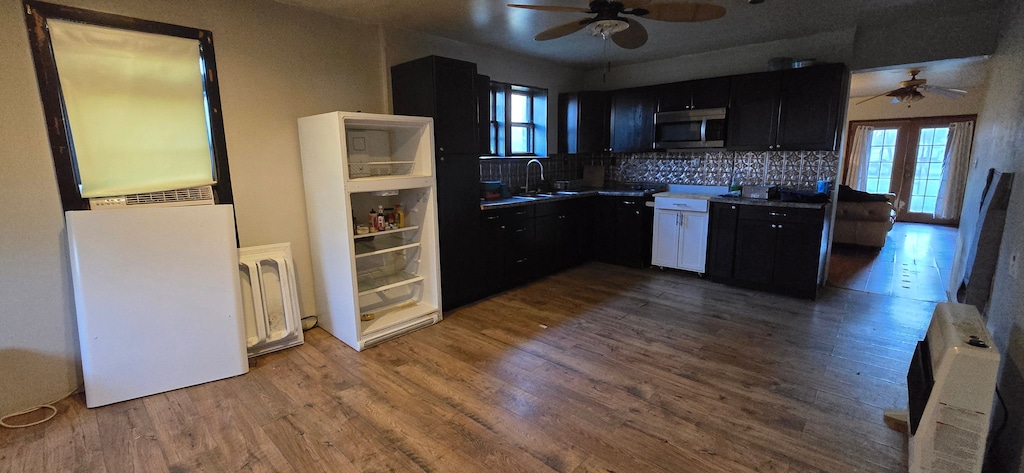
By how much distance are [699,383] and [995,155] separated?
2620 millimetres

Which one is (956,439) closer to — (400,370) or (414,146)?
(400,370)

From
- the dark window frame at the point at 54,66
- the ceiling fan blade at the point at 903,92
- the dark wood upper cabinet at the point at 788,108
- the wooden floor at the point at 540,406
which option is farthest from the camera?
the ceiling fan blade at the point at 903,92

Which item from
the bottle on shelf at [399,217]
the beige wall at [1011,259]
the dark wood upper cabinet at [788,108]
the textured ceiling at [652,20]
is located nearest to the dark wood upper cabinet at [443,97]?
the textured ceiling at [652,20]

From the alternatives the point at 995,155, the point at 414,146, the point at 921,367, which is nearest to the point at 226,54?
the point at 414,146

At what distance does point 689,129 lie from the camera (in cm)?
473

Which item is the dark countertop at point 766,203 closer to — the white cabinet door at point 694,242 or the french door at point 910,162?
the white cabinet door at point 694,242

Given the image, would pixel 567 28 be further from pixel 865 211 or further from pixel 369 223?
pixel 865 211

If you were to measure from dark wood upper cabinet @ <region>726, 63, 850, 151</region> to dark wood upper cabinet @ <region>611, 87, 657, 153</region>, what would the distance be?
0.85 meters

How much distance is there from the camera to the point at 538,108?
16.9 feet

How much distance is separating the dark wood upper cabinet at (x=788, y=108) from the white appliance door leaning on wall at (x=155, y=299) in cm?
450

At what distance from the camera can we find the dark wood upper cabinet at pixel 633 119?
5.01m

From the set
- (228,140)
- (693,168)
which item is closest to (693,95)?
(693,168)

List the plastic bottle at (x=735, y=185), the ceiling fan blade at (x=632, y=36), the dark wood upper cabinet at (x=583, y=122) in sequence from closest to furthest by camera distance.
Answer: the ceiling fan blade at (x=632, y=36), the plastic bottle at (x=735, y=185), the dark wood upper cabinet at (x=583, y=122)

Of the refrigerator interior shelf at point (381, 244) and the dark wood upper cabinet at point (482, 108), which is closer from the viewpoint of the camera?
the refrigerator interior shelf at point (381, 244)
